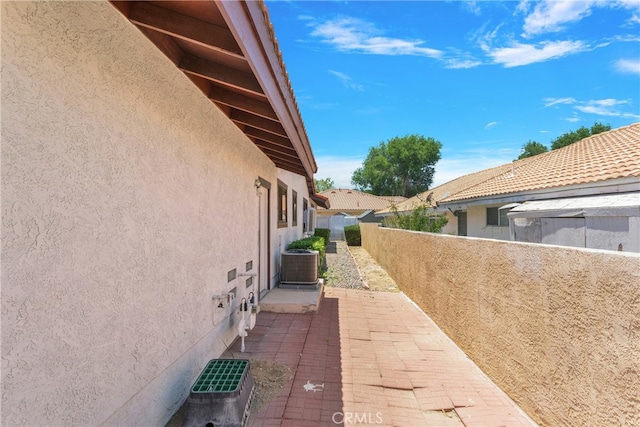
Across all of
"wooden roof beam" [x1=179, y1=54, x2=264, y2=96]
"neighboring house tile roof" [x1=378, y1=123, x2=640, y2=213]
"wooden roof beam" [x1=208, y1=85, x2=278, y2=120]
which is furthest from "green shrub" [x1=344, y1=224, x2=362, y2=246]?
"wooden roof beam" [x1=179, y1=54, x2=264, y2=96]

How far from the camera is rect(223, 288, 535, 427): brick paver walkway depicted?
360 cm

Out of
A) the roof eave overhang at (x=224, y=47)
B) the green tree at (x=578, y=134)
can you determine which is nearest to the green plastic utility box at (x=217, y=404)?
the roof eave overhang at (x=224, y=47)

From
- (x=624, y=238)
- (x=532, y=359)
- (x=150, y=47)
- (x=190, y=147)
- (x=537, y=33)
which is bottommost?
(x=532, y=359)

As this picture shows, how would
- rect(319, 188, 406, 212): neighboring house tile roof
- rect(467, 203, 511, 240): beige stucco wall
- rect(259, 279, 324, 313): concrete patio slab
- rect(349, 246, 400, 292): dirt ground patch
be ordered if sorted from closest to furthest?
rect(259, 279, 324, 313): concrete patio slab → rect(349, 246, 400, 292): dirt ground patch → rect(467, 203, 511, 240): beige stucco wall → rect(319, 188, 406, 212): neighboring house tile roof

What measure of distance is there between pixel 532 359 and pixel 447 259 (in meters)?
2.78

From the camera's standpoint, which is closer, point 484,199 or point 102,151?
point 102,151

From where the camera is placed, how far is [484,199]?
497 inches

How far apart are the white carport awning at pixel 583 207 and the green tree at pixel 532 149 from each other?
57117 mm

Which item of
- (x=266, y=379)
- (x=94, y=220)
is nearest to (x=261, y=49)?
(x=94, y=220)

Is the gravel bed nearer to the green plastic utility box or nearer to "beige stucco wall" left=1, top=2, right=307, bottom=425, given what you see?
"beige stucco wall" left=1, top=2, right=307, bottom=425

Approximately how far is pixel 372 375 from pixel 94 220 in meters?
3.99

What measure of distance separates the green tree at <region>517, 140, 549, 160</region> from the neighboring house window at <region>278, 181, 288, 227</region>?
59.9m

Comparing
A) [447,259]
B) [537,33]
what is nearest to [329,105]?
[537,33]

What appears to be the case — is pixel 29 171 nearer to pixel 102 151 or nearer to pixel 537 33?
pixel 102 151
